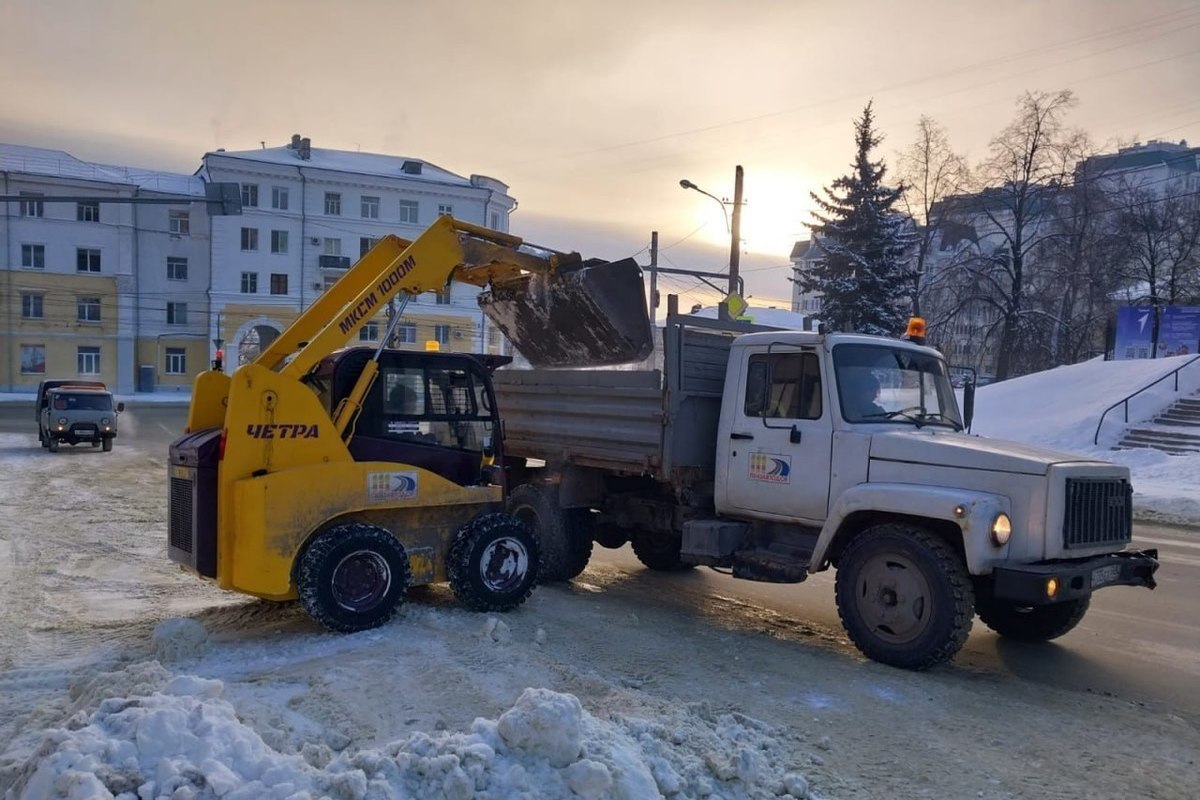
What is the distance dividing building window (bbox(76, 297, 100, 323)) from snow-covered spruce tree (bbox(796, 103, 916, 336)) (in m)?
44.4

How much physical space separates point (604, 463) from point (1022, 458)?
3.62 meters

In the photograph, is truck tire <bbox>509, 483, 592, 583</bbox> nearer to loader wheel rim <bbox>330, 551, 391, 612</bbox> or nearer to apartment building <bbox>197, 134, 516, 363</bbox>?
loader wheel rim <bbox>330, 551, 391, 612</bbox>

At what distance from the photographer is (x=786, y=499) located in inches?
293

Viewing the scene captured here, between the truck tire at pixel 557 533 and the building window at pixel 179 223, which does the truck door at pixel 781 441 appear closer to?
the truck tire at pixel 557 533

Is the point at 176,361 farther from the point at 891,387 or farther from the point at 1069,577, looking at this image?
the point at 1069,577

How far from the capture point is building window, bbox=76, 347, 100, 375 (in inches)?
2291

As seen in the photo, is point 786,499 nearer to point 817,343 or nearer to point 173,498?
point 817,343

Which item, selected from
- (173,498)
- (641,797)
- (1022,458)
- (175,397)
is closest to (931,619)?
(1022,458)

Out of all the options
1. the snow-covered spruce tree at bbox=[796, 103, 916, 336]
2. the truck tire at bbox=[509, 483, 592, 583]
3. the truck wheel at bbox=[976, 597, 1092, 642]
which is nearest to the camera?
the truck wheel at bbox=[976, 597, 1092, 642]

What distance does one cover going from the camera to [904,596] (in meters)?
6.57

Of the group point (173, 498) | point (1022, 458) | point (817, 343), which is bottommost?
point (173, 498)

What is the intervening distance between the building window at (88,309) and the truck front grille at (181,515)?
58.4 meters

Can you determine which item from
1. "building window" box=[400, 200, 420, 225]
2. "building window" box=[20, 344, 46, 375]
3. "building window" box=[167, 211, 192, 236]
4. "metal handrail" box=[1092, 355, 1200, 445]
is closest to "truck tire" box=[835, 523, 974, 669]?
"metal handrail" box=[1092, 355, 1200, 445]

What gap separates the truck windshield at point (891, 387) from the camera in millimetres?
7258
